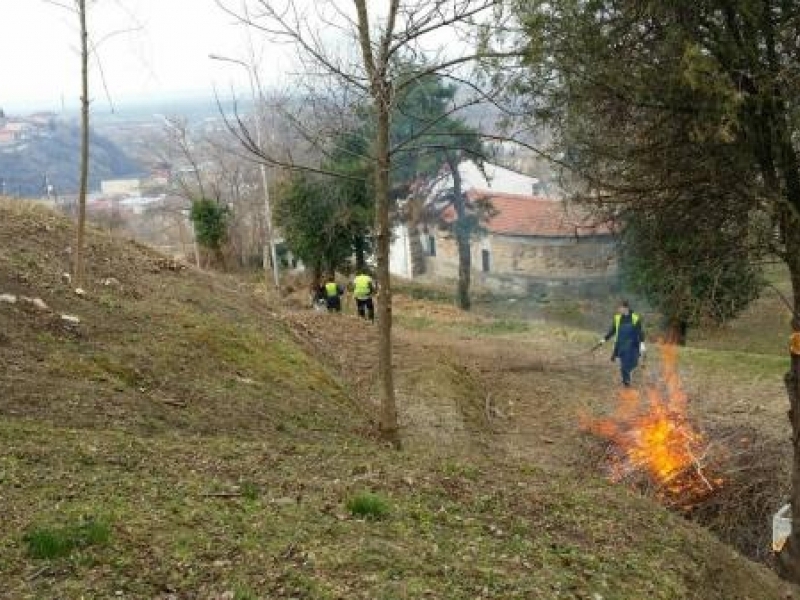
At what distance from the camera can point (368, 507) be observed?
230 inches

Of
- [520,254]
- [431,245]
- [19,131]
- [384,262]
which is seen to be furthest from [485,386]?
[19,131]

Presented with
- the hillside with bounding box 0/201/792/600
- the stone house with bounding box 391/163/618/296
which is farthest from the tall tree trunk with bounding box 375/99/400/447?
the stone house with bounding box 391/163/618/296

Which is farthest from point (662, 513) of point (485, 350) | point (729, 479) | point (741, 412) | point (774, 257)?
point (485, 350)

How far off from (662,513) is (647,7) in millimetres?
4065

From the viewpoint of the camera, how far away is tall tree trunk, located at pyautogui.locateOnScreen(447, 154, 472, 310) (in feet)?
115

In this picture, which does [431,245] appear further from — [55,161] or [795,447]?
[795,447]

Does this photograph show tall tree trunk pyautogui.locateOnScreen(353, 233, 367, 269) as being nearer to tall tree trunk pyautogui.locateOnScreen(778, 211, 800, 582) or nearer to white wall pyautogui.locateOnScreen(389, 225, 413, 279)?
white wall pyautogui.locateOnScreen(389, 225, 413, 279)

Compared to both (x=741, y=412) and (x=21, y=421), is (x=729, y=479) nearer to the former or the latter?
(x=741, y=412)

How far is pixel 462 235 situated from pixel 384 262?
30.6m

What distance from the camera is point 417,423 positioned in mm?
12680

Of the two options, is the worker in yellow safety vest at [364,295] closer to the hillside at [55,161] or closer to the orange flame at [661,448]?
the orange flame at [661,448]

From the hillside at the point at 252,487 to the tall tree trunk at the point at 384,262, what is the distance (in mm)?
402

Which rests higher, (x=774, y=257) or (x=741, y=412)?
(x=774, y=257)

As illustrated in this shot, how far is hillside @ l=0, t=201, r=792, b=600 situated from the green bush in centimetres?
7
